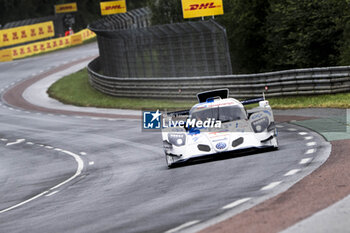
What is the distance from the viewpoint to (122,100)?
37531 mm

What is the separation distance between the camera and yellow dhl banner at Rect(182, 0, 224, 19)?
1371 inches

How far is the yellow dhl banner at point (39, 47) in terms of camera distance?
75500mm

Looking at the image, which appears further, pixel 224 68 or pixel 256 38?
pixel 256 38

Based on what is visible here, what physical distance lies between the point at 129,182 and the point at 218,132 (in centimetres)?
226

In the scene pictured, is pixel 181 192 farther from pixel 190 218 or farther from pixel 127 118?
pixel 127 118

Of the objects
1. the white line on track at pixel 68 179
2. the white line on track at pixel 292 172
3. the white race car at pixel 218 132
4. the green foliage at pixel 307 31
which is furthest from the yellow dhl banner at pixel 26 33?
the white line on track at pixel 292 172

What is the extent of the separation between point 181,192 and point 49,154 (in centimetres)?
1229

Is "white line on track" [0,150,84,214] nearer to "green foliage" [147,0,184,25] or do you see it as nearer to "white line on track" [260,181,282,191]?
"white line on track" [260,181,282,191]

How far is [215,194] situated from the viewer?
11602 mm

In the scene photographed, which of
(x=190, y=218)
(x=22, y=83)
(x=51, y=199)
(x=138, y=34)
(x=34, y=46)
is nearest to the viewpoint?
(x=190, y=218)

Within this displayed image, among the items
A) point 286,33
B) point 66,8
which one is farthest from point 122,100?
point 66,8

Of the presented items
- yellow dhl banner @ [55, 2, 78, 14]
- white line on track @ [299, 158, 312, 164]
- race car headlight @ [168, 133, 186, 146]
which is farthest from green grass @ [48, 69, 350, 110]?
yellow dhl banner @ [55, 2, 78, 14]

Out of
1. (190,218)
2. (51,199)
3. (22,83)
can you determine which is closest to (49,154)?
(51,199)

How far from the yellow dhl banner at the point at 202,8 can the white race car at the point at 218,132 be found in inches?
732
